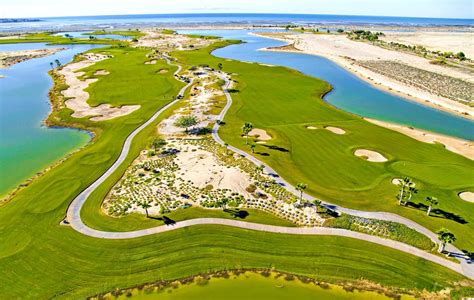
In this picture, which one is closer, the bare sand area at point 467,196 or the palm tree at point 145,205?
the palm tree at point 145,205

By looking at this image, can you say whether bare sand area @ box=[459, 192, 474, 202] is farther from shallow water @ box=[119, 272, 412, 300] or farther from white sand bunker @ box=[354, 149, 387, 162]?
shallow water @ box=[119, 272, 412, 300]

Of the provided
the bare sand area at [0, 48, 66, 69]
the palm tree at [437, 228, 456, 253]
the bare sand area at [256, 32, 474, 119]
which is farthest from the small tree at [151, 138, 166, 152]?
the bare sand area at [0, 48, 66, 69]

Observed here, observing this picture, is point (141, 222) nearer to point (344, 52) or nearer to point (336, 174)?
point (336, 174)

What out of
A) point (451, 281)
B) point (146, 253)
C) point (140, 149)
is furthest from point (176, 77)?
point (451, 281)

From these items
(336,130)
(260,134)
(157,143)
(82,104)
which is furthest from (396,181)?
(82,104)

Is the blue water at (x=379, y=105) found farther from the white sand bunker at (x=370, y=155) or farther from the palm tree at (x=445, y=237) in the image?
the palm tree at (x=445, y=237)

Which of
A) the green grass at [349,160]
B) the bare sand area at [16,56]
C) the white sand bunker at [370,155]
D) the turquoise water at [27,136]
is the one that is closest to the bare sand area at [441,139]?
the green grass at [349,160]

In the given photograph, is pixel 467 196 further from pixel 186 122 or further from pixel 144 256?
pixel 186 122
